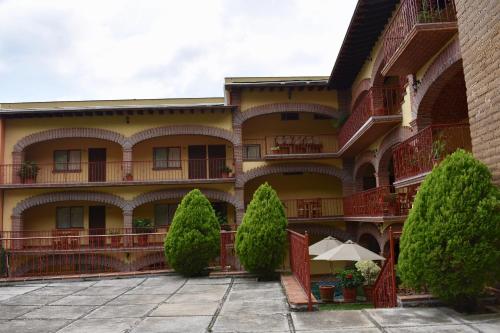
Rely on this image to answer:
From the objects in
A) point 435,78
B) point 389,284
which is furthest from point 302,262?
point 435,78

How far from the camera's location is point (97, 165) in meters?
24.8

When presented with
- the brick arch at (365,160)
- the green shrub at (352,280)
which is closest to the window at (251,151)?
the brick arch at (365,160)

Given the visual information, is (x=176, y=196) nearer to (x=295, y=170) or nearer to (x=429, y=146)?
(x=295, y=170)

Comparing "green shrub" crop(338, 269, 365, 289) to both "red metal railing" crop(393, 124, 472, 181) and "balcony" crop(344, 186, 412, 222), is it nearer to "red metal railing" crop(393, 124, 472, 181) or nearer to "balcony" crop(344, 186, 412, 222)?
"balcony" crop(344, 186, 412, 222)

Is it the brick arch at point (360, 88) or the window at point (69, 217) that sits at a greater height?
the brick arch at point (360, 88)

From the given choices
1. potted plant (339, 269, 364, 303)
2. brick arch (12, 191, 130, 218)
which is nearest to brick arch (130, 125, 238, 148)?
brick arch (12, 191, 130, 218)

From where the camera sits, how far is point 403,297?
723cm

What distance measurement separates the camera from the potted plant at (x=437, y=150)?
9852mm

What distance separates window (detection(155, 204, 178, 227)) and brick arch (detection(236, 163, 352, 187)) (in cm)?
457

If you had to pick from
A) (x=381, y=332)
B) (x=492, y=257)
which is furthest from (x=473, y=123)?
(x=381, y=332)

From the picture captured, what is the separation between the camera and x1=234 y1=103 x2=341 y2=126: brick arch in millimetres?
23328

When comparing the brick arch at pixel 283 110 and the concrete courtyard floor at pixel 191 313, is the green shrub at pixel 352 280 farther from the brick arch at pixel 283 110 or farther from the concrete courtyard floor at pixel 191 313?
the brick arch at pixel 283 110

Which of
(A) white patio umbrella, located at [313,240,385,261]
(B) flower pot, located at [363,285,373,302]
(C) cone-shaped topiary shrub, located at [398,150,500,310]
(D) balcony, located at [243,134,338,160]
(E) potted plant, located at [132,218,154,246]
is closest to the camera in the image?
(C) cone-shaped topiary shrub, located at [398,150,500,310]

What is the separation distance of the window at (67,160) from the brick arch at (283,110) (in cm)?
928
